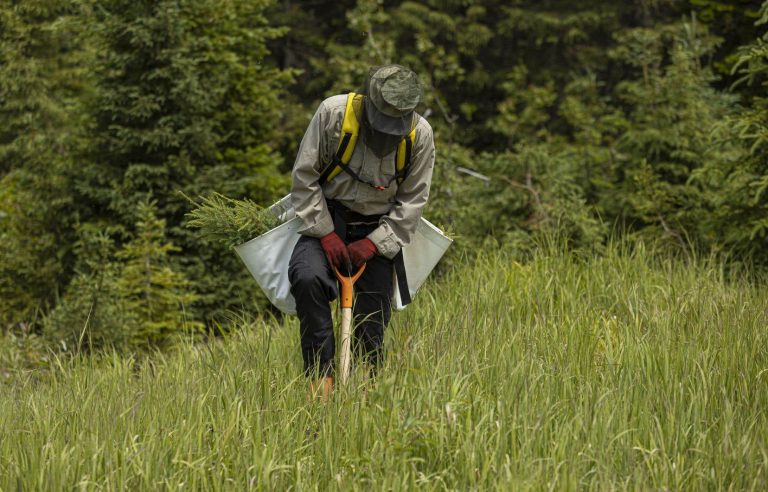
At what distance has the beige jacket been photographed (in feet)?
15.8

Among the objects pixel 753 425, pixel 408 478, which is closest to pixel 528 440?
pixel 408 478

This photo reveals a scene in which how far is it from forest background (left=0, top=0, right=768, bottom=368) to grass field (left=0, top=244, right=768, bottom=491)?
2.10 metres

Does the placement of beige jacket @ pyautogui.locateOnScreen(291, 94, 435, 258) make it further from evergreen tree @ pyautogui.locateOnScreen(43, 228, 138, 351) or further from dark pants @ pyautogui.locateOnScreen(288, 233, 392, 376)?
evergreen tree @ pyautogui.locateOnScreen(43, 228, 138, 351)

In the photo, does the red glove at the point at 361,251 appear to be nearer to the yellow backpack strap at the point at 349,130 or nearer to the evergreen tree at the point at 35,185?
the yellow backpack strap at the point at 349,130

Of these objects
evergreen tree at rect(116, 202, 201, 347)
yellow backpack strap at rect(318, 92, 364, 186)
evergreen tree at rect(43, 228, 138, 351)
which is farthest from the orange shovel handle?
evergreen tree at rect(116, 202, 201, 347)

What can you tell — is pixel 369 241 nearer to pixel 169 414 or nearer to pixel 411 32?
pixel 169 414

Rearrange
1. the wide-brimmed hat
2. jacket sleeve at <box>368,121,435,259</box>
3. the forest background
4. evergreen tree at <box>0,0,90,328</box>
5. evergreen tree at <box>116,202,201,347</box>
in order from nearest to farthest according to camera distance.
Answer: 1. the wide-brimmed hat
2. jacket sleeve at <box>368,121,435,259</box>
3. the forest background
4. evergreen tree at <box>116,202,201,347</box>
5. evergreen tree at <box>0,0,90,328</box>

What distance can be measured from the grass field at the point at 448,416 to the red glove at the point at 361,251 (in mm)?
491

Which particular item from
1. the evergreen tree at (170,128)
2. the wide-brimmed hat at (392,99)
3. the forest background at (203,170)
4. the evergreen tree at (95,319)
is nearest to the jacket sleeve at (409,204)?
the wide-brimmed hat at (392,99)

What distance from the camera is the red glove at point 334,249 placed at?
483 cm

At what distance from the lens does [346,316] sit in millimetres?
4879

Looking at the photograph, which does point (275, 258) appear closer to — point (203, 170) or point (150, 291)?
point (150, 291)

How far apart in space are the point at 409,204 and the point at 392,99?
633 mm

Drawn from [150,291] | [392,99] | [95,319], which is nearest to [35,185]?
[150,291]
